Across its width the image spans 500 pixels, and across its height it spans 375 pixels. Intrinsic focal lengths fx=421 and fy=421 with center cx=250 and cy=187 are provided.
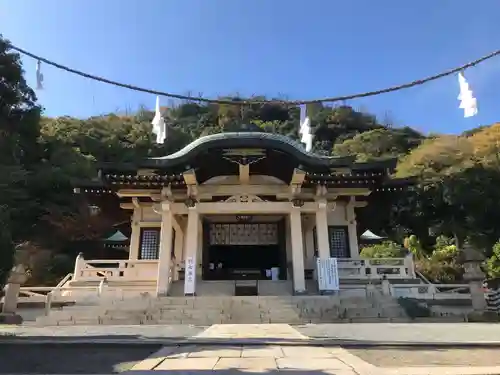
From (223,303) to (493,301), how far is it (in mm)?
8525

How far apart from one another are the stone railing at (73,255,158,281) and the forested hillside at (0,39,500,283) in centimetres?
386

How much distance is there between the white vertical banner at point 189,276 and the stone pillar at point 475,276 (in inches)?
343

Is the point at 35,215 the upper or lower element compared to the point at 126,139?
lower

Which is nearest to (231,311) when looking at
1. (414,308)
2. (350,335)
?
(350,335)

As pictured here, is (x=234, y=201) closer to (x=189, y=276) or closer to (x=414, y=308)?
(x=189, y=276)

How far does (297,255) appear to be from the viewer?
49.6 ft

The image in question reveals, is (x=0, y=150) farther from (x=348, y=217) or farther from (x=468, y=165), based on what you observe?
(x=468, y=165)

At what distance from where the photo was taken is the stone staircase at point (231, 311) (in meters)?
11.4

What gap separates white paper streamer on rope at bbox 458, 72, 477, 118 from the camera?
25.5 ft

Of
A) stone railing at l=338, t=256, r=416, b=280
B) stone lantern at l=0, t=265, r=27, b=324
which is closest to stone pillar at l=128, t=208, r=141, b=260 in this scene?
stone lantern at l=0, t=265, r=27, b=324

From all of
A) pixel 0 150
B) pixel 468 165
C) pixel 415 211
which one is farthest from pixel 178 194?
pixel 468 165

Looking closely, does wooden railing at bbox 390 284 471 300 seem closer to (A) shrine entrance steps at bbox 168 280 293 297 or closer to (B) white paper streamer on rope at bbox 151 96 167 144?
(A) shrine entrance steps at bbox 168 280 293 297

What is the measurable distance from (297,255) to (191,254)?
3776mm

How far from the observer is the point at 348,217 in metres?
18.2
